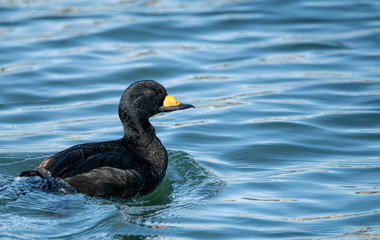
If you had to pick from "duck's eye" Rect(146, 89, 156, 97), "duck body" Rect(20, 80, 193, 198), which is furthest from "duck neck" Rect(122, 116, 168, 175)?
"duck's eye" Rect(146, 89, 156, 97)

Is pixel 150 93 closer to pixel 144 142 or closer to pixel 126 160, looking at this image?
pixel 144 142

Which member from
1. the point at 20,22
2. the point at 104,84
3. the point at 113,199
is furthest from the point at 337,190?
the point at 20,22

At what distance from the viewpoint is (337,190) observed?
7555 millimetres

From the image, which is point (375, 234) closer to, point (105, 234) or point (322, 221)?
point (322, 221)

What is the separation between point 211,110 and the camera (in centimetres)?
1081

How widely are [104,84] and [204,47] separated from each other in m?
3.02

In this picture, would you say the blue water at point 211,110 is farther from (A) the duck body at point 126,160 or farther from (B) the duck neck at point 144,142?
(B) the duck neck at point 144,142

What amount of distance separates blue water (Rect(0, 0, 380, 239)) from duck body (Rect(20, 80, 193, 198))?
156mm

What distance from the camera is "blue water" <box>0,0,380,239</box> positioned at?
258 inches

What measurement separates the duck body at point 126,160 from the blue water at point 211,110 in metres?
0.16

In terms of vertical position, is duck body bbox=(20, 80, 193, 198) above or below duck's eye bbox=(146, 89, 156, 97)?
below

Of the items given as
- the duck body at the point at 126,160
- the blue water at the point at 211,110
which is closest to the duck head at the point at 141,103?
the duck body at the point at 126,160

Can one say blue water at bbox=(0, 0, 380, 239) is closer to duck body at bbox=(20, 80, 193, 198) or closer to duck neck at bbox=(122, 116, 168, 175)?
duck body at bbox=(20, 80, 193, 198)

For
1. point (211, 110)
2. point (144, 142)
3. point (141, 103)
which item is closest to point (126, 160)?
point (144, 142)
